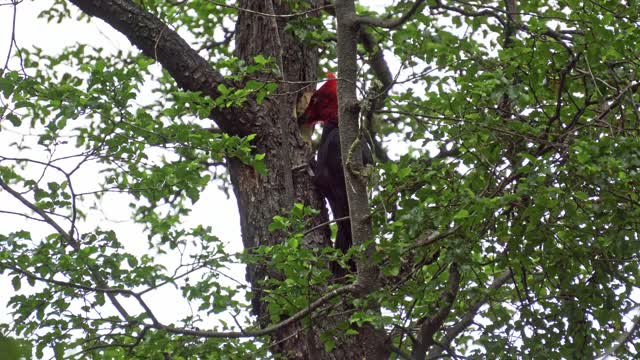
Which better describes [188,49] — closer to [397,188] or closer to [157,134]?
[157,134]

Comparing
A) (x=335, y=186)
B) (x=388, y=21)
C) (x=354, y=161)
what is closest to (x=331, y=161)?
(x=335, y=186)

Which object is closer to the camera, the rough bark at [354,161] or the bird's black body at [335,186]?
the rough bark at [354,161]

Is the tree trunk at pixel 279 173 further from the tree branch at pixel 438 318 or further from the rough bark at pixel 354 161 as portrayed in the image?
the tree branch at pixel 438 318

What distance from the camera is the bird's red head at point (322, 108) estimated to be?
4727mm

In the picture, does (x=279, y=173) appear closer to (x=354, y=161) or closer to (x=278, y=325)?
(x=354, y=161)

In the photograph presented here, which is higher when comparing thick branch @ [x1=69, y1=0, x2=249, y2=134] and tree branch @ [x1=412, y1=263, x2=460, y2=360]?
thick branch @ [x1=69, y1=0, x2=249, y2=134]

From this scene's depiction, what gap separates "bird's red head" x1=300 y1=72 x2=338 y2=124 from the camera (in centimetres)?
473

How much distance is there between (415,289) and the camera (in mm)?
3451

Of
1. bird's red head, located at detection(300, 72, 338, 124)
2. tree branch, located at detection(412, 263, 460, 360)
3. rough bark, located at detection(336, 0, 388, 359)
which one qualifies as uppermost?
bird's red head, located at detection(300, 72, 338, 124)

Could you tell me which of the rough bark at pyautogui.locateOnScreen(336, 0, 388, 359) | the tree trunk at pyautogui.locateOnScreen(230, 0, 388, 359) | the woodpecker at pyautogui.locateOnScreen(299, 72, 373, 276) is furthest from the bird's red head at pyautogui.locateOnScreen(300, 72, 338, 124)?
the rough bark at pyautogui.locateOnScreen(336, 0, 388, 359)

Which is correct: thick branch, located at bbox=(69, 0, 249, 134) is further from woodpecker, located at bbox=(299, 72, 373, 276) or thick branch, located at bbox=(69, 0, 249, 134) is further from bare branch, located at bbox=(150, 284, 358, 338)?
bare branch, located at bbox=(150, 284, 358, 338)

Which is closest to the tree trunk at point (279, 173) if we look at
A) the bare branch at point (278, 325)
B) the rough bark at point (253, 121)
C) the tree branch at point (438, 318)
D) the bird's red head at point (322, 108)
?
the rough bark at point (253, 121)

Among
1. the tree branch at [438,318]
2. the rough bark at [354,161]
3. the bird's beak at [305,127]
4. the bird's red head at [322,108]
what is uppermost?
the bird's red head at [322,108]

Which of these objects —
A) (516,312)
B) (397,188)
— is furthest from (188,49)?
(516,312)
